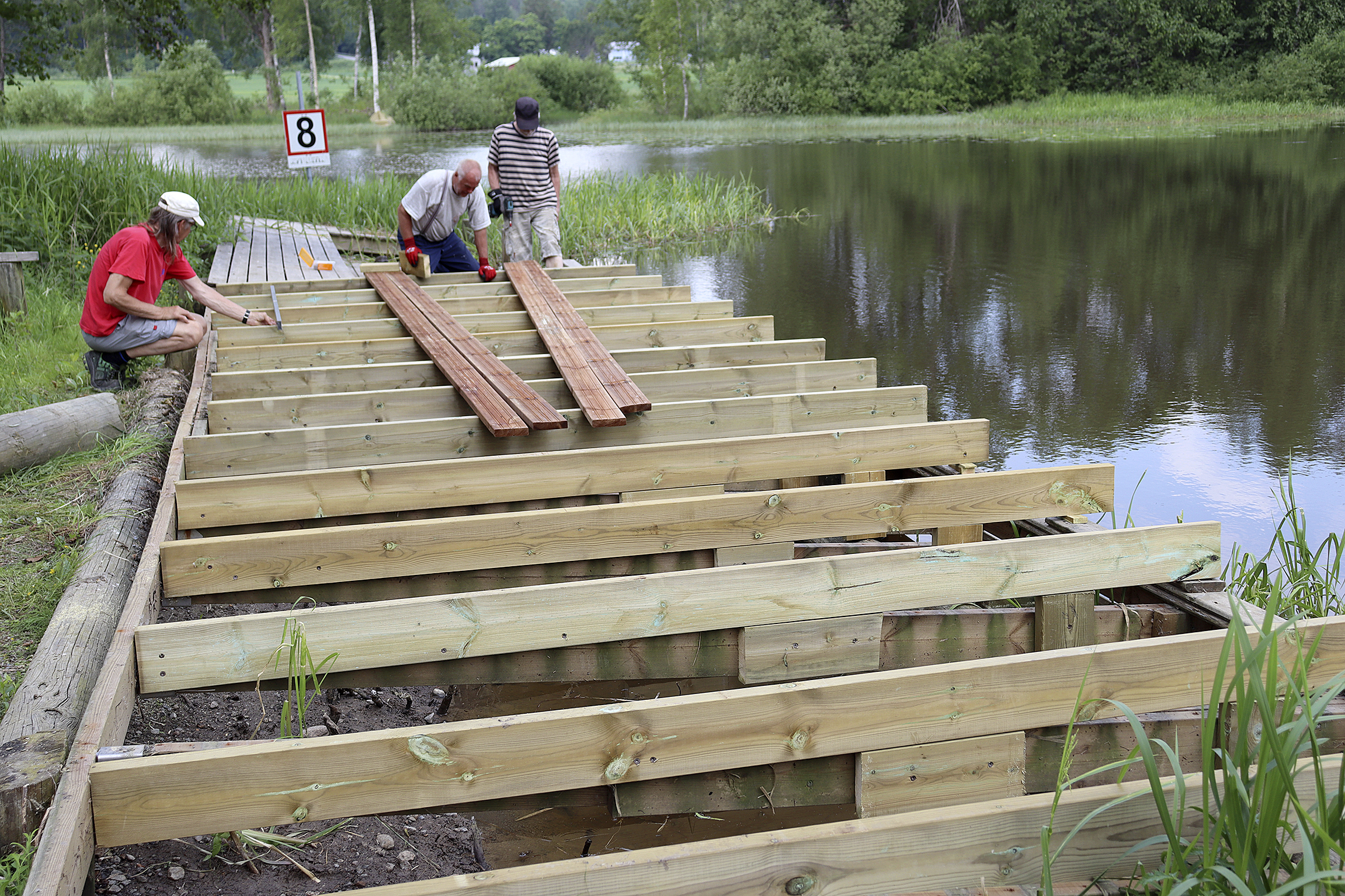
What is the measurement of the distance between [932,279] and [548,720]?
10219mm

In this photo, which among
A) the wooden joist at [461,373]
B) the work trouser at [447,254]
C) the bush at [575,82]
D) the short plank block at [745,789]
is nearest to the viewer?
the short plank block at [745,789]

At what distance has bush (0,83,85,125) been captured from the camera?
4072cm

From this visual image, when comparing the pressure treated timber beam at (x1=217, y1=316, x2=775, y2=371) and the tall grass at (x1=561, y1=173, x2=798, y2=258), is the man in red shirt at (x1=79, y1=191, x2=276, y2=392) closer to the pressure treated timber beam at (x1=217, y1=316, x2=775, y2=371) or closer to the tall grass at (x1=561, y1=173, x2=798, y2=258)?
the pressure treated timber beam at (x1=217, y1=316, x2=775, y2=371)

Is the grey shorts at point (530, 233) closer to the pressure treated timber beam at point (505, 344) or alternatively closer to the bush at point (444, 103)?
the pressure treated timber beam at point (505, 344)

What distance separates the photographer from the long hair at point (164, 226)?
5430mm

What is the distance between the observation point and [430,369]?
493cm

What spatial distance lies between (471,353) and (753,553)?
87.6 inches

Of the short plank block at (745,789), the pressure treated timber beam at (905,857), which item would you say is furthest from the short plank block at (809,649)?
the pressure treated timber beam at (905,857)

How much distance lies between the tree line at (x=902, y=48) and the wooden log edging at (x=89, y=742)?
32082 mm

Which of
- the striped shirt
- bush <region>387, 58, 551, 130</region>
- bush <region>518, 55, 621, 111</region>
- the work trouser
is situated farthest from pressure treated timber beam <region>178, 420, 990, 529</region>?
bush <region>518, 55, 621, 111</region>

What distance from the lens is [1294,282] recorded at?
34.4 ft

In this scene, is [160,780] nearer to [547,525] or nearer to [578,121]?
[547,525]

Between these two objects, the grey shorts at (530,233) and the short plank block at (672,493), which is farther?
the grey shorts at (530,233)

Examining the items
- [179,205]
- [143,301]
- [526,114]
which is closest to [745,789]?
[179,205]
